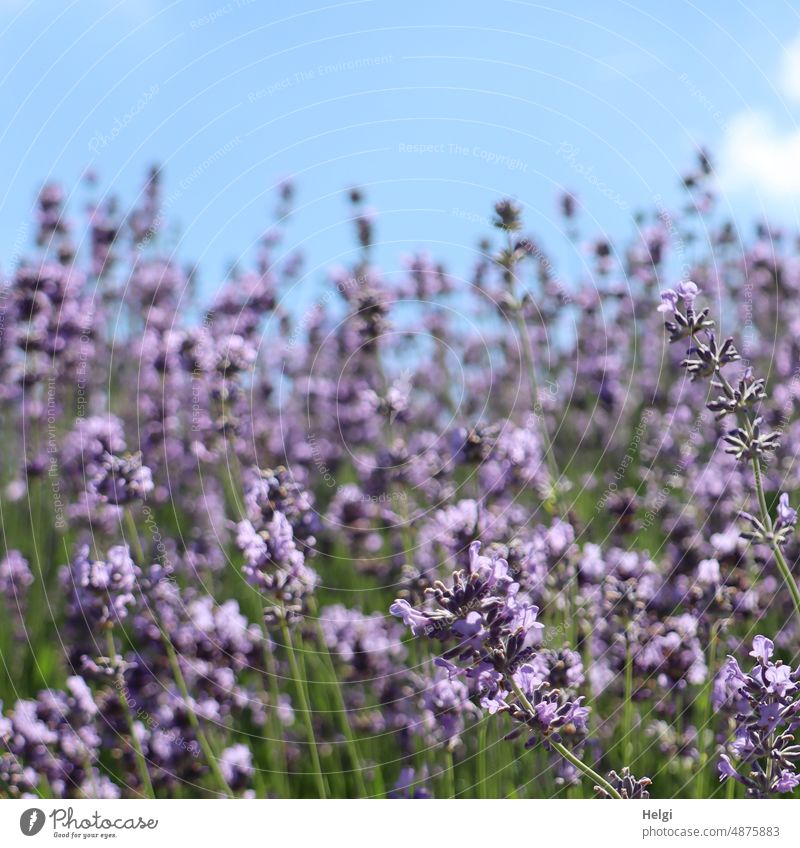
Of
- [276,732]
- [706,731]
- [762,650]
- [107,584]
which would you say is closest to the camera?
[762,650]

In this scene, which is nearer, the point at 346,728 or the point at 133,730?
the point at 133,730

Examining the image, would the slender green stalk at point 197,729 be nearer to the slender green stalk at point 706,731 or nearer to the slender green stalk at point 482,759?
the slender green stalk at point 482,759

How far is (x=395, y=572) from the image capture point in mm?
4625

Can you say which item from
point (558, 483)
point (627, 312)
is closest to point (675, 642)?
point (558, 483)

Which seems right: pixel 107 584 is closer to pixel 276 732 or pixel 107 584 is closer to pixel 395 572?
pixel 276 732

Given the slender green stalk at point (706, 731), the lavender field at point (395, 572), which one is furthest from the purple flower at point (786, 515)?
the slender green stalk at point (706, 731)

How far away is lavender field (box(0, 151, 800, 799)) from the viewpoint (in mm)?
2297

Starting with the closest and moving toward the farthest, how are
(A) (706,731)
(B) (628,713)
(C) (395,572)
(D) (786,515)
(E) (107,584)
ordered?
(D) (786,515), (E) (107,584), (B) (628,713), (A) (706,731), (C) (395,572)

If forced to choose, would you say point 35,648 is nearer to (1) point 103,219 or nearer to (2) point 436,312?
(1) point 103,219

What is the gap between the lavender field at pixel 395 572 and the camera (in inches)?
90.4

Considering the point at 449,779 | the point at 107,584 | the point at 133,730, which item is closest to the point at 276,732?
the point at 133,730

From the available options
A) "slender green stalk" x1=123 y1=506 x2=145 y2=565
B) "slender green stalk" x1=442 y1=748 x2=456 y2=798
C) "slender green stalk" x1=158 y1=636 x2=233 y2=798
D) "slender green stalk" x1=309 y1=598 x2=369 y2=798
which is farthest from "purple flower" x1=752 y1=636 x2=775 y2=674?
"slender green stalk" x1=123 y1=506 x2=145 y2=565

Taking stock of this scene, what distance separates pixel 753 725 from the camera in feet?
6.26

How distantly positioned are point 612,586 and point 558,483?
2.04 feet
